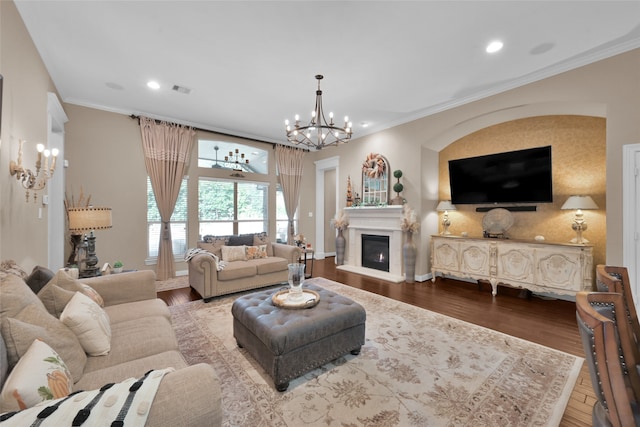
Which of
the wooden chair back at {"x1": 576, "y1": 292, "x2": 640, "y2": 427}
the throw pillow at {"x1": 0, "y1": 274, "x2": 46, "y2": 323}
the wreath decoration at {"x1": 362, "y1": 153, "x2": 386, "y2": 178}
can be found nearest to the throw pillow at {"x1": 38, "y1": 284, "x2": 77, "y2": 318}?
the throw pillow at {"x1": 0, "y1": 274, "x2": 46, "y2": 323}

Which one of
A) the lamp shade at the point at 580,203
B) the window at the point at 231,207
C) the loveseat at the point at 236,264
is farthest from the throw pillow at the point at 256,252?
the lamp shade at the point at 580,203

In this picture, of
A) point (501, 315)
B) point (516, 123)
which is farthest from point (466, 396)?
point (516, 123)

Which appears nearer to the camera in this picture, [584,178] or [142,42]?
[142,42]

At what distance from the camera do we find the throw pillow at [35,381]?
84 centimetres

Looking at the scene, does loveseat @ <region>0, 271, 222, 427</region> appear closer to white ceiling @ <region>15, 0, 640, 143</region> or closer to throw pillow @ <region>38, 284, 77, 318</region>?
throw pillow @ <region>38, 284, 77, 318</region>

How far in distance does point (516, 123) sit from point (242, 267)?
5.06 m

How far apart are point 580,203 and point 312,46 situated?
399 centimetres

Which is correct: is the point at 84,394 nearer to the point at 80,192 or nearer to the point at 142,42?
the point at 142,42

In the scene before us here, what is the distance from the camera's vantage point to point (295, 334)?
6.41ft

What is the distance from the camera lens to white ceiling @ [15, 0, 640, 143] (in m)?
2.33

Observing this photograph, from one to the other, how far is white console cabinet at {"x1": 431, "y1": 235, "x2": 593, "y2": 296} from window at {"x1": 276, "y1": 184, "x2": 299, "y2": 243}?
3.60 metres

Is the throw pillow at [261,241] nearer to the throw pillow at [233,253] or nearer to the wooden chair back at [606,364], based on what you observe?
the throw pillow at [233,253]

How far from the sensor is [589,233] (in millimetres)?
3633

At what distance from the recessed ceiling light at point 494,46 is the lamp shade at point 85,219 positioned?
476cm
